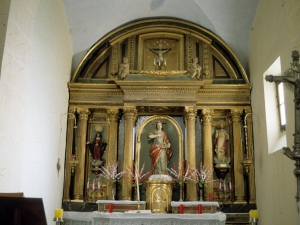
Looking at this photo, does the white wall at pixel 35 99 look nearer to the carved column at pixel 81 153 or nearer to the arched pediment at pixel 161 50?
the carved column at pixel 81 153

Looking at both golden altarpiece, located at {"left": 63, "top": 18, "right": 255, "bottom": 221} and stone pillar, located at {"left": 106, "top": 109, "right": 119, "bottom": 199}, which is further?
stone pillar, located at {"left": 106, "top": 109, "right": 119, "bottom": 199}

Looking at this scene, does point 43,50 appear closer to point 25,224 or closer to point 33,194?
point 33,194

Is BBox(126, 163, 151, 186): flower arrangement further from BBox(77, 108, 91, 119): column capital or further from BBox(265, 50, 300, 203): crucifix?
BBox(265, 50, 300, 203): crucifix

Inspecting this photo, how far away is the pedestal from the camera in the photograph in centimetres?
948

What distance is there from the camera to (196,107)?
35.0 feet

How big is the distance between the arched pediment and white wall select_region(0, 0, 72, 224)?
0.85m

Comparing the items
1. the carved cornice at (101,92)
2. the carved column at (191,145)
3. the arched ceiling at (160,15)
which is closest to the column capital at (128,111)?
the carved cornice at (101,92)

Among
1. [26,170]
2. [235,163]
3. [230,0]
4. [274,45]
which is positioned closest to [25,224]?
[26,170]

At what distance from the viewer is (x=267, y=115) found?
9297 mm

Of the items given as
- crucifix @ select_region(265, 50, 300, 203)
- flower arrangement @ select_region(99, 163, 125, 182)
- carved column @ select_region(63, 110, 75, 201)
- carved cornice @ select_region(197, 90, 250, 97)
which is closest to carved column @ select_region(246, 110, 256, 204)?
carved cornice @ select_region(197, 90, 250, 97)

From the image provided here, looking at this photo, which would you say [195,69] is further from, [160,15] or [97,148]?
[97,148]

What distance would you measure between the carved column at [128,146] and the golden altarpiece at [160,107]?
0.09 ft

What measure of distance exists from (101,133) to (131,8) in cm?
355

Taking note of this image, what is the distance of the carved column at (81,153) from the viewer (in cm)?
A: 1023
